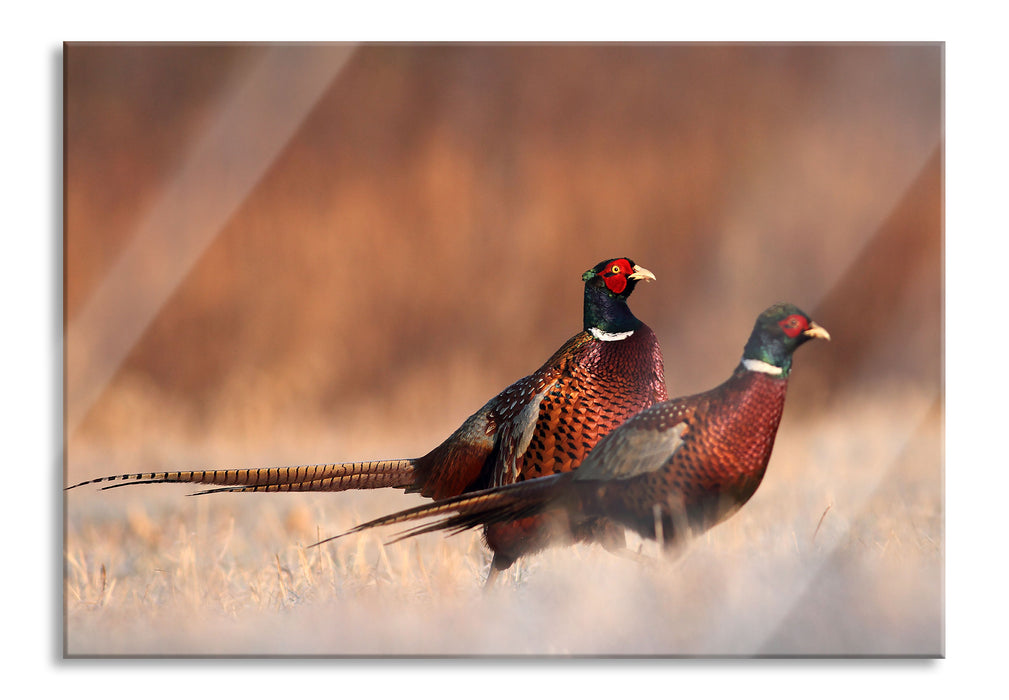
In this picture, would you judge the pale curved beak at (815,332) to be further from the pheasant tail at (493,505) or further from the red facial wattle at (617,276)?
the pheasant tail at (493,505)

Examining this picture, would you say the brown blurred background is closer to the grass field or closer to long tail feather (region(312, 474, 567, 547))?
the grass field

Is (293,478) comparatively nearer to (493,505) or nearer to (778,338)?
(493,505)

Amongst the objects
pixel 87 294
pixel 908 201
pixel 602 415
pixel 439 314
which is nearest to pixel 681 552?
pixel 602 415

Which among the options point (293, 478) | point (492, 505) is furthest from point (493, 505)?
point (293, 478)

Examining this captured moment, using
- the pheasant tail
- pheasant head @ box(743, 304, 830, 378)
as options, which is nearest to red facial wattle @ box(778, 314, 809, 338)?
pheasant head @ box(743, 304, 830, 378)

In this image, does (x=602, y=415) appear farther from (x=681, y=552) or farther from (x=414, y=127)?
(x=414, y=127)
